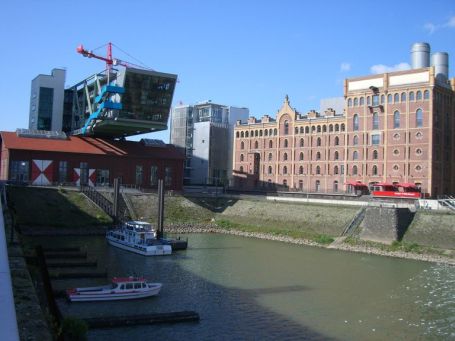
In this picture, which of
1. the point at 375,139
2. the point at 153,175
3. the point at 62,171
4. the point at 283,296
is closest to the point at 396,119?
the point at 375,139

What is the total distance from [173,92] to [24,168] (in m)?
22.9

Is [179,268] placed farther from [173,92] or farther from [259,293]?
[173,92]

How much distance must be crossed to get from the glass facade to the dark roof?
48.6 ft

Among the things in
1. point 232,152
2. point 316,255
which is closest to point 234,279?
point 316,255

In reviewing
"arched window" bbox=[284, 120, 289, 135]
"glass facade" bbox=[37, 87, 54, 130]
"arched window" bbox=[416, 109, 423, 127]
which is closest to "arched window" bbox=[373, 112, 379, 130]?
"arched window" bbox=[416, 109, 423, 127]

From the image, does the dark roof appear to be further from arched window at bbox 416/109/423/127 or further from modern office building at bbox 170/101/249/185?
arched window at bbox 416/109/423/127

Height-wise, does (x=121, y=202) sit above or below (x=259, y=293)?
above

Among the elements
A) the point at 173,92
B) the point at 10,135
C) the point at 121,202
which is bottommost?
the point at 121,202

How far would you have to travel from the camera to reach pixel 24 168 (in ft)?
221

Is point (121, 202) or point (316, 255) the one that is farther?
point (121, 202)

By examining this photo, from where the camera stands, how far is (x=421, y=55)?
77.9m

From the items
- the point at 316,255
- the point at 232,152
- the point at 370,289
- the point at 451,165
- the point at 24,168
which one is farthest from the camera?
the point at 232,152

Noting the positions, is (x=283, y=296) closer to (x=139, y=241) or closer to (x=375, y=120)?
(x=139, y=241)

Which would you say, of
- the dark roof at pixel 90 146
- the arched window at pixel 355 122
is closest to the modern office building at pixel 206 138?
the dark roof at pixel 90 146
